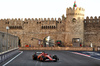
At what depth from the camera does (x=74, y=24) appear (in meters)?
64.6

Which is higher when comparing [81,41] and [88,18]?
[88,18]

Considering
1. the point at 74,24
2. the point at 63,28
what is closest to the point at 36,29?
the point at 63,28

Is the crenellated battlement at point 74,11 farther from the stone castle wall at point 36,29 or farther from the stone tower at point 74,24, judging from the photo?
the stone castle wall at point 36,29

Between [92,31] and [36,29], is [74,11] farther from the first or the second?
[36,29]

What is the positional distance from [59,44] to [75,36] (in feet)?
19.5

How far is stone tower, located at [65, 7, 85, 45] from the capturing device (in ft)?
212

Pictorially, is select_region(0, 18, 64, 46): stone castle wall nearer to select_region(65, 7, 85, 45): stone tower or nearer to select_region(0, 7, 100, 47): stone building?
select_region(0, 7, 100, 47): stone building

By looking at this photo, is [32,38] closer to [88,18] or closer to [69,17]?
[69,17]

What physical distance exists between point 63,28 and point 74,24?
5010 millimetres

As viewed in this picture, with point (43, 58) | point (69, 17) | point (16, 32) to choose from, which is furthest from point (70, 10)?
point (43, 58)

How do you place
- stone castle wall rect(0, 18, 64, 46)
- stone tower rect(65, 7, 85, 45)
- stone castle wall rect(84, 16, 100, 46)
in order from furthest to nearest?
stone castle wall rect(0, 18, 64, 46), stone castle wall rect(84, 16, 100, 46), stone tower rect(65, 7, 85, 45)

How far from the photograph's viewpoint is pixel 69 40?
65688 millimetres

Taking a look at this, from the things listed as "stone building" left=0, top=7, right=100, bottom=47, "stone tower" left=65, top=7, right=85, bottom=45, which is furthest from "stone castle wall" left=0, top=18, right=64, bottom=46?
"stone tower" left=65, top=7, right=85, bottom=45

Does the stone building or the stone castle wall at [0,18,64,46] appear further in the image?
the stone castle wall at [0,18,64,46]
